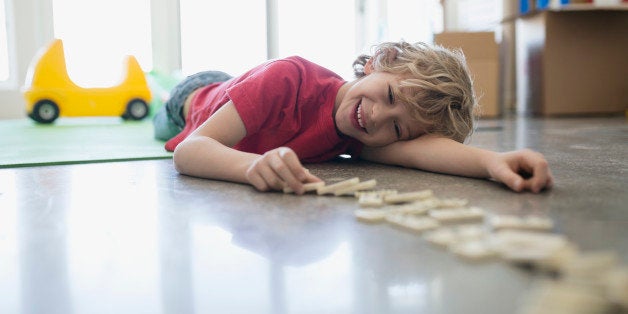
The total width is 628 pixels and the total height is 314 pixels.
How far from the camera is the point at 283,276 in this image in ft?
1.92

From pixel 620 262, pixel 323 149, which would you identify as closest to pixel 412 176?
pixel 323 149

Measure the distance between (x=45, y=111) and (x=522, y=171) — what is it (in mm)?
2935

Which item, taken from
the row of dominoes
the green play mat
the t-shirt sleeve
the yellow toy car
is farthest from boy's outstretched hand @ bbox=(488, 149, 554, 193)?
the yellow toy car

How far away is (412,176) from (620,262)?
2.13ft

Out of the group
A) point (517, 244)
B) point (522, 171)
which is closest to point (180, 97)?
point (522, 171)

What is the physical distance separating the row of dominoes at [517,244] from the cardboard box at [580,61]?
2.95 meters

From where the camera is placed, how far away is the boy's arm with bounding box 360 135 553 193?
101 centimetres

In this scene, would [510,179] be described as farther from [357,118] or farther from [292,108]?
[292,108]

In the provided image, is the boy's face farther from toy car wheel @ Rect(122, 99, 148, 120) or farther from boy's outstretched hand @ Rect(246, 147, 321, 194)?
toy car wheel @ Rect(122, 99, 148, 120)

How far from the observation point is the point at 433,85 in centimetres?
125

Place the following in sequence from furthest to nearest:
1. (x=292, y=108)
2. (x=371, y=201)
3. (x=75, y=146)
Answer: (x=75, y=146), (x=292, y=108), (x=371, y=201)

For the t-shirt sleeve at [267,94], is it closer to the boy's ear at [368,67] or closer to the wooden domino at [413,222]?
the boy's ear at [368,67]

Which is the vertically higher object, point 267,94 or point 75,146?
point 267,94

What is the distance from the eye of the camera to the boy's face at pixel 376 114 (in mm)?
1242
